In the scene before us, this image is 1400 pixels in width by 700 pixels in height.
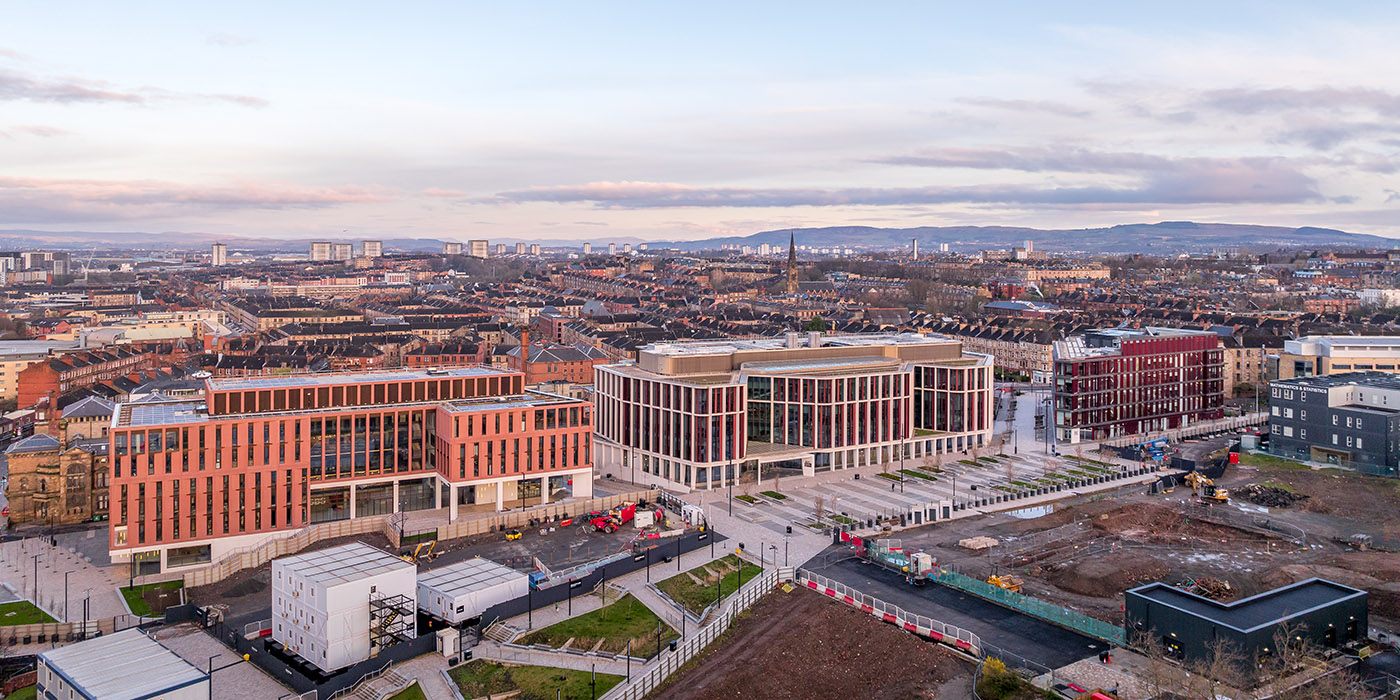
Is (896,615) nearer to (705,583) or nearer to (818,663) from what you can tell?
(818,663)

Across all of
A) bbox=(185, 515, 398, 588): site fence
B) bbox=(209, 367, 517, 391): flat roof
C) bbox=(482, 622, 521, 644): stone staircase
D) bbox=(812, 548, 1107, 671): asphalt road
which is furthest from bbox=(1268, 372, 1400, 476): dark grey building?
bbox=(185, 515, 398, 588): site fence

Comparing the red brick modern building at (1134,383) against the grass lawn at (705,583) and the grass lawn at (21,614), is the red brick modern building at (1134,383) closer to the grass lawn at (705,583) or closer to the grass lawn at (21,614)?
the grass lawn at (705,583)

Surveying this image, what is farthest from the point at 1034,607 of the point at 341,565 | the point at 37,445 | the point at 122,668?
the point at 37,445

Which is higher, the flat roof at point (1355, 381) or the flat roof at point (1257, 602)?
the flat roof at point (1355, 381)

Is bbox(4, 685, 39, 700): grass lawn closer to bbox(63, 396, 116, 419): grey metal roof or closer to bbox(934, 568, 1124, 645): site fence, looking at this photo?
bbox(63, 396, 116, 419): grey metal roof

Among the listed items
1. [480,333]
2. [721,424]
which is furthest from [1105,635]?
[480,333]

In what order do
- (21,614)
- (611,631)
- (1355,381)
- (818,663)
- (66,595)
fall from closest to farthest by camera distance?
(818,663) < (611,631) < (21,614) < (66,595) < (1355,381)

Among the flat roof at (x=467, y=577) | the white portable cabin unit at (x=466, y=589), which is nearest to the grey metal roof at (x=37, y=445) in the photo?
the flat roof at (x=467, y=577)
